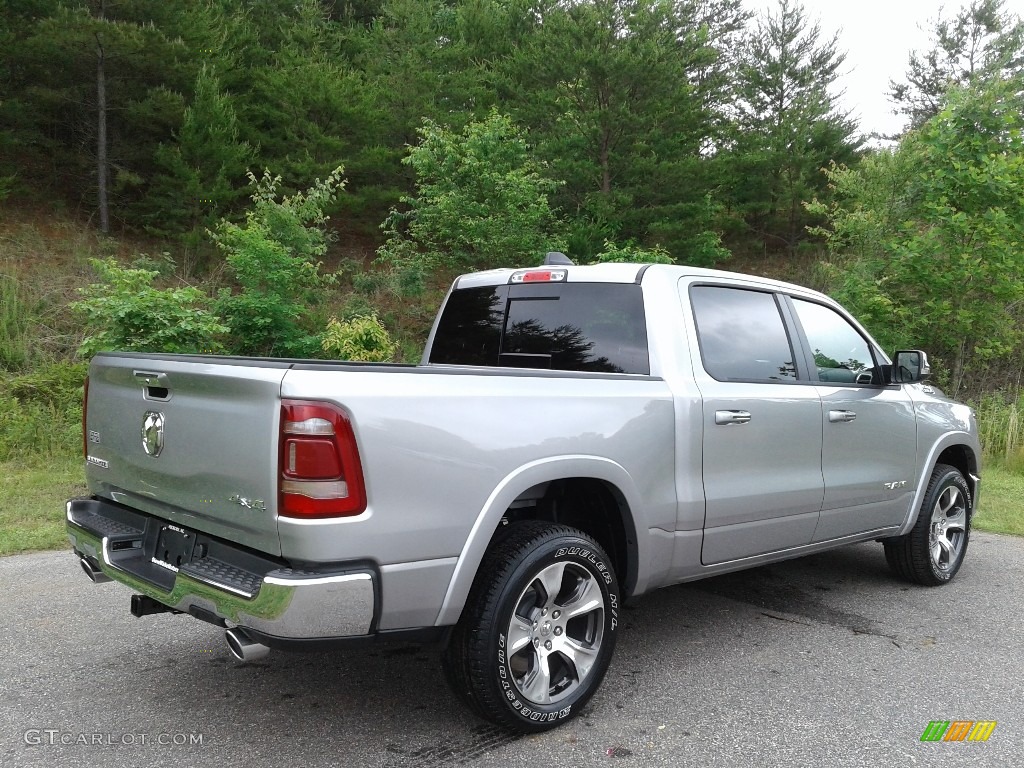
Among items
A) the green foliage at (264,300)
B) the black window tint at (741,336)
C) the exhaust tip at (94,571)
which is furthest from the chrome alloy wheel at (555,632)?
the green foliage at (264,300)

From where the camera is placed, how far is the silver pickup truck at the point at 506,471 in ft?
8.73

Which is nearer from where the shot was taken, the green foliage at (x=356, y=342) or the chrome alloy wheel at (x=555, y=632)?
the chrome alloy wheel at (x=555, y=632)

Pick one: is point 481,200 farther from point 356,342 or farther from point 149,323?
point 149,323

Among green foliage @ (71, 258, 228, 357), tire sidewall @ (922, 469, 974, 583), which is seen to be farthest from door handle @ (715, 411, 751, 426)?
A: green foliage @ (71, 258, 228, 357)

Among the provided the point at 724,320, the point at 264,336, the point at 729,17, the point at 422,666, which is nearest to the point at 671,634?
the point at 422,666

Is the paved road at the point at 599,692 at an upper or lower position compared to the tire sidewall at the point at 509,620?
lower

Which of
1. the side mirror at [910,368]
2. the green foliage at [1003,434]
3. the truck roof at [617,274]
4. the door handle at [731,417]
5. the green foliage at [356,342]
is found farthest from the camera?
the green foliage at [356,342]

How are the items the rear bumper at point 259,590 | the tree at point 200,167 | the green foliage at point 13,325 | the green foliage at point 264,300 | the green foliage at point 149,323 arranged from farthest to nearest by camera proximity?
the tree at point 200,167 → the green foliage at point 264,300 → the green foliage at point 13,325 → the green foliage at point 149,323 → the rear bumper at point 259,590

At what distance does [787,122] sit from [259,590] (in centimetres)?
2804

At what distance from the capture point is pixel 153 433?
10.4 ft

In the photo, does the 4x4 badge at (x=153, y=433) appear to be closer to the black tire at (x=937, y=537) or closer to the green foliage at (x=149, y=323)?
the black tire at (x=937, y=537)

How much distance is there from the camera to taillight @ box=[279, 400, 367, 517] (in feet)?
8.57

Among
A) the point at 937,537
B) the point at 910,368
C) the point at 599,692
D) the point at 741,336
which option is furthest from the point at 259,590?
the point at 937,537

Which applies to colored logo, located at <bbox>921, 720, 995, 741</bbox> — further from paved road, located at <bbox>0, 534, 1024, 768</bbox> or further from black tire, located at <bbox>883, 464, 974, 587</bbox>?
black tire, located at <bbox>883, 464, 974, 587</bbox>
